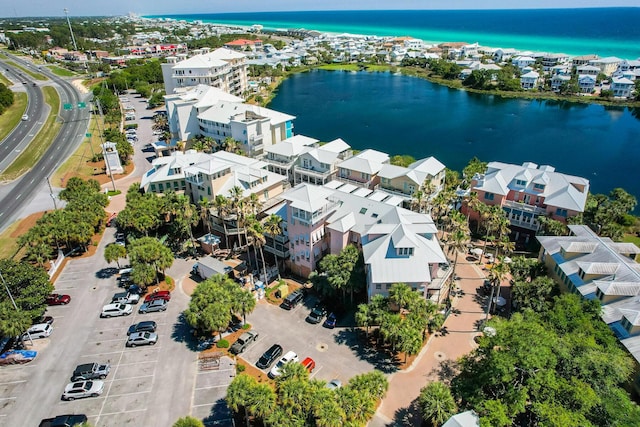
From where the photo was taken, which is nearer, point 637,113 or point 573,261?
point 573,261

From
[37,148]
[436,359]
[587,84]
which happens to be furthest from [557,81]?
[37,148]

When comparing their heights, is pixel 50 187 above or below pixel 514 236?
above

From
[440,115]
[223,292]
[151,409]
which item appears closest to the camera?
[151,409]

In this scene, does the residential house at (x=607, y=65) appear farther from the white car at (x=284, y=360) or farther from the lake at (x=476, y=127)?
the white car at (x=284, y=360)

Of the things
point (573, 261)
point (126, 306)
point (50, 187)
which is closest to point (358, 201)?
point (573, 261)

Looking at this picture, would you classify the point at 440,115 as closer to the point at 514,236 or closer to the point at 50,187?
the point at 514,236

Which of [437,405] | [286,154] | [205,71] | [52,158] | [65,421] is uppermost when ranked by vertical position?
[205,71]

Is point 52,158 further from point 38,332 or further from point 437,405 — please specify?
point 437,405
